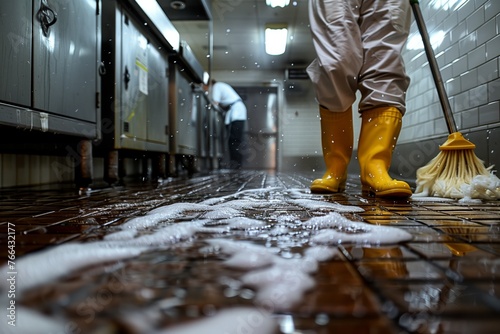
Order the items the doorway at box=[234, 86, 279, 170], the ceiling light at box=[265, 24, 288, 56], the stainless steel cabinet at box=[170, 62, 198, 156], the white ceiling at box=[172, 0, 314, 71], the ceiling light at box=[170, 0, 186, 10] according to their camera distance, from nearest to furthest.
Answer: the stainless steel cabinet at box=[170, 62, 198, 156], the ceiling light at box=[170, 0, 186, 10], the white ceiling at box=[172, 0, 314, 71], the ceiling light at box=[265, 24, 288, 56], the doorway at box=[234, 86, 279, 170]

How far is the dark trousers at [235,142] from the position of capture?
6.43 meters

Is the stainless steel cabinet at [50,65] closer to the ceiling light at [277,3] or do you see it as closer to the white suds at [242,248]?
the white suds at [242,248]

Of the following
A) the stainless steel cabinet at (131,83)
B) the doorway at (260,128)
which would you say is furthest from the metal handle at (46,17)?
the doorway at (260,128)

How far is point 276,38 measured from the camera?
5.86 metres

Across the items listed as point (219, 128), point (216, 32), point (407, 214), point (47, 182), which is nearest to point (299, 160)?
point (219, 128)

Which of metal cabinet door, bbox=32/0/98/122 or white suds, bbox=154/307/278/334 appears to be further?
metal cabinet door, bbox=32/0/98/122

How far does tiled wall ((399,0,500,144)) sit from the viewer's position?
1674 mm

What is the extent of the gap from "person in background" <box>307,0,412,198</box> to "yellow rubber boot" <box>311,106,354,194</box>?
0.06 meters

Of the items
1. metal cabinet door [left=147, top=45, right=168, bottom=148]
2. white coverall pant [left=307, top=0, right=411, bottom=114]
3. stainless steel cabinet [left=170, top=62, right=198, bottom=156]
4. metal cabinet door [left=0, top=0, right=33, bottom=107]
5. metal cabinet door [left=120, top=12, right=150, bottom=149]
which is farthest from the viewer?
stainless steel cabinet [left=170, top=62, right=198, bottom=156]

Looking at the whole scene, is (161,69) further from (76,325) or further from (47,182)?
(76,325)

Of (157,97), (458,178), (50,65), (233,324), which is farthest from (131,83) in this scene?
(233,324)

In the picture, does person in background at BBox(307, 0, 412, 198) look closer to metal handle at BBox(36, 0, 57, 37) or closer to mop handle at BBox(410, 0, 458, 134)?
mop handle at BBox(410, 0, 458, 134)

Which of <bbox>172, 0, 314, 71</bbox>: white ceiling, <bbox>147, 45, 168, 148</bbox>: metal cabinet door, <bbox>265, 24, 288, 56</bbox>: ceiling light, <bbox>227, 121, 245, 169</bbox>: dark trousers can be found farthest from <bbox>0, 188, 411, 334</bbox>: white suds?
<bbox>227, 121, 245, 169</bbox>: dark trousers

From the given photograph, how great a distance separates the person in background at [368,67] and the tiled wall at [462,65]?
504 mm
